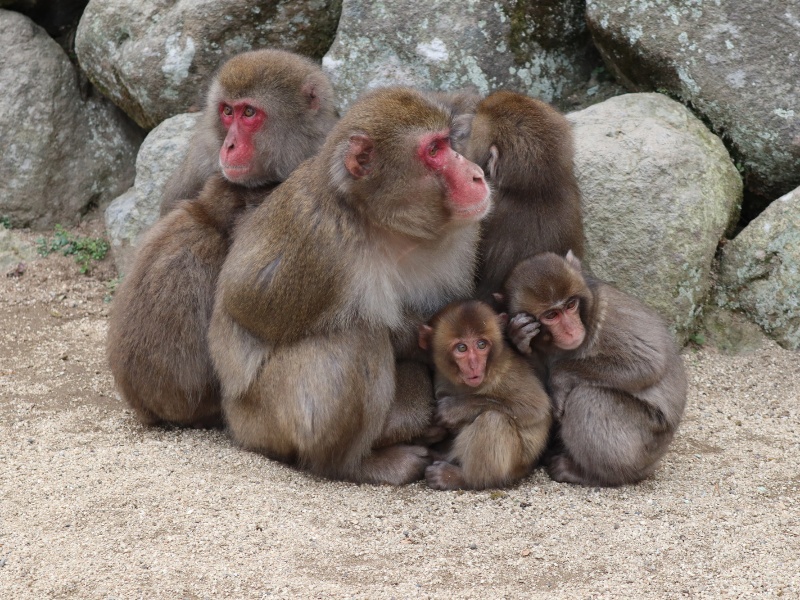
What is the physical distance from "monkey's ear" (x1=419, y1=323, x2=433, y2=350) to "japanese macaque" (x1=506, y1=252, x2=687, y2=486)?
1.16ft

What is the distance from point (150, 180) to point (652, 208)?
10.6 feet

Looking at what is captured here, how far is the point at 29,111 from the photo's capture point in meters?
7.45

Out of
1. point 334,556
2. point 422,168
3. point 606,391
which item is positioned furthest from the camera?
point 606,391

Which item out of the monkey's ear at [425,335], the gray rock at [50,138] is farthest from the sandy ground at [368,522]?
the gray rock at [50,138]

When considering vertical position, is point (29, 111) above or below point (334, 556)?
below

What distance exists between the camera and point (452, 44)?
6.14 meters

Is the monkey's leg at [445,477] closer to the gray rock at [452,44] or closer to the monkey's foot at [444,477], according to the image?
the monkey's foot at [444,477]

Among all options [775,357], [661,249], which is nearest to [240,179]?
[661,249]

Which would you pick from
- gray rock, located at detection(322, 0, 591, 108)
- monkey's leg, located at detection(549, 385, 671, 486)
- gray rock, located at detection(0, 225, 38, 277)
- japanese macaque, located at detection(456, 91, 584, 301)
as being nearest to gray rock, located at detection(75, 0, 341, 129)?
gray rock, located at detection(322, 0, 591, 108)

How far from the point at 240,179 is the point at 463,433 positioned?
1.59 meters

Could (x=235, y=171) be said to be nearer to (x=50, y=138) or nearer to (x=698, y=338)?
(x=698, y=338)

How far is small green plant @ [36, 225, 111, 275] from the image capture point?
7289 mm

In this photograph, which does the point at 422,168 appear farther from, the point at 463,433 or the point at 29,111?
the point at 29,111

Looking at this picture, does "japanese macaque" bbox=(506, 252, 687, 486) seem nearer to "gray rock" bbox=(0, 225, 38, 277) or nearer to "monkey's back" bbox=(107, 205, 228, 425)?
"monkey's back" bbox=(107, 205, 228, 425)
